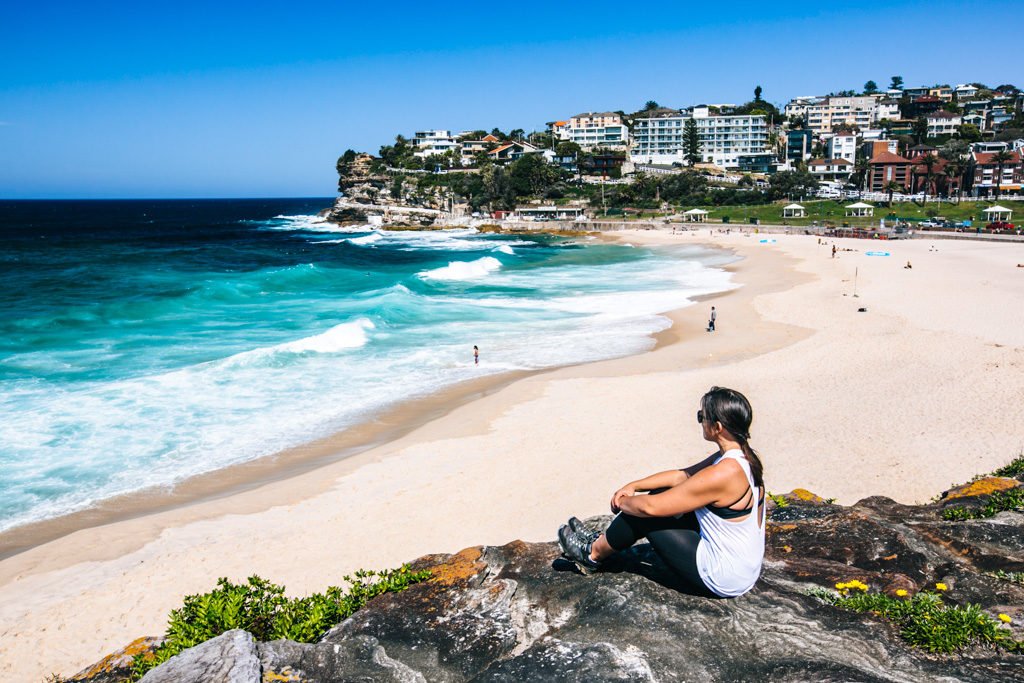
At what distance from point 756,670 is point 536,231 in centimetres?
10016

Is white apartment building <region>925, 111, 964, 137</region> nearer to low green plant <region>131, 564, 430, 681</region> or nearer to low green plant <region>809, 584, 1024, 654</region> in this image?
low green plant <region>809, 584, 1024, 654</region>

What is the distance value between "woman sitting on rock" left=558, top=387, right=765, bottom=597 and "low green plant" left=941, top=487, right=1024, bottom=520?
3578 millimetres

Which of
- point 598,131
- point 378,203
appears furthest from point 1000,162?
point 378,203

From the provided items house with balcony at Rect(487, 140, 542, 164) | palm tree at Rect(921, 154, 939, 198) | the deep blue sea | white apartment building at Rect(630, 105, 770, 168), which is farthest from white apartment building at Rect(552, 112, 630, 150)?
the deep blue sea

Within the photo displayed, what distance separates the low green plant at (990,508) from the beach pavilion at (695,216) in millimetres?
91319

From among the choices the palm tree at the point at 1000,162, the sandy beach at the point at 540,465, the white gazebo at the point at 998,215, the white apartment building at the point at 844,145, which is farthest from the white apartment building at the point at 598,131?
the sandy beach at the point at 540,465

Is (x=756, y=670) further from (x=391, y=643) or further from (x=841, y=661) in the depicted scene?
(x=391, y=643)

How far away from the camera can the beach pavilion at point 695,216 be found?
311ft

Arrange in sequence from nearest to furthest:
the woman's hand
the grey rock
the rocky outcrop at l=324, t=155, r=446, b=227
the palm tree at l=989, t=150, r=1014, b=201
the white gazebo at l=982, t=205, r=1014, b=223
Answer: the grey rock
the woman's hand
the white gazebo at l=982, t=205, r=1014, b=223
the palm tree at l=989, t=150, r=1014, b=201
the rocky outcrop at l=324, t=155, r=446, b=227

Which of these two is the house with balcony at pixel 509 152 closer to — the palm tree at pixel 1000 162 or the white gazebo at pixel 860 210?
the white gazebo at pixel 860 210

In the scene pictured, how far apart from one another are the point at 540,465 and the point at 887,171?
115m

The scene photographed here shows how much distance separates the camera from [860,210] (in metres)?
87.6

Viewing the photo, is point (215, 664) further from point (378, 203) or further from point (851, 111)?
point (851, 111)

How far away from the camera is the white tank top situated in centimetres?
430
